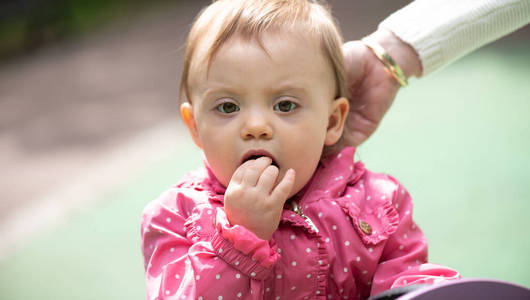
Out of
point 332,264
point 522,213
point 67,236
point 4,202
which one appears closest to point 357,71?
point 332,264

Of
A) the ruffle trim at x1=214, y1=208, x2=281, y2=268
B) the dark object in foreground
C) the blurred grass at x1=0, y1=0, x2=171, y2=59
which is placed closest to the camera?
the dark object in foreground

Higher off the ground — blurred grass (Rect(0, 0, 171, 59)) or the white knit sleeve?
blurred grass (Rect(0, 0, 171, 59))

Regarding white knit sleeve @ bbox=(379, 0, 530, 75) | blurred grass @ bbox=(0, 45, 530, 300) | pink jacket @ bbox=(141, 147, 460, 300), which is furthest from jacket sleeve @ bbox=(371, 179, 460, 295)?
blurred grass @ bbox=(0, 45, 530, 300)

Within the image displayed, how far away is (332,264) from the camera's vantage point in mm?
862

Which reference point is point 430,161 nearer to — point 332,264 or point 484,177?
point 484,177

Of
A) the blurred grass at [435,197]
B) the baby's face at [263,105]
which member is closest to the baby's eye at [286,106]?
the baby's face at [263,105]

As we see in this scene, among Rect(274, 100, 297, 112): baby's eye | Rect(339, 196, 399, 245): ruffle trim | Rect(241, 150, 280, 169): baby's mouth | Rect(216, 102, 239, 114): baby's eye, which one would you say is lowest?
Rect(339, 196, 399, 245): ruffle trim

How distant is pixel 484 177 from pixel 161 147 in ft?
4.13

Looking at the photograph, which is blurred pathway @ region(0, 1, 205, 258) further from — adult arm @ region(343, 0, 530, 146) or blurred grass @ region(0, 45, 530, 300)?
adult arm @ region(343, 0, 530, 146)

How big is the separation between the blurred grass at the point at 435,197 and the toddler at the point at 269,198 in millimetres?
696

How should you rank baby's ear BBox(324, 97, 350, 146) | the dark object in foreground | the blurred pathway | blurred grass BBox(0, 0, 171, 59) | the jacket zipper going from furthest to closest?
blurred grass BBox(0, 0, 171, 59) → the blurred pathway → baby's ear BBox(324, 97, 350, 146) → the jacket zipper → the dark object in foreground

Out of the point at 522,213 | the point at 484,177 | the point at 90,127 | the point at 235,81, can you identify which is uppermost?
the point at 90,127

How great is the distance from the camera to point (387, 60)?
1.15 m

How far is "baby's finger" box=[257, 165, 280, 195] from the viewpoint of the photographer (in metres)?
0.79
